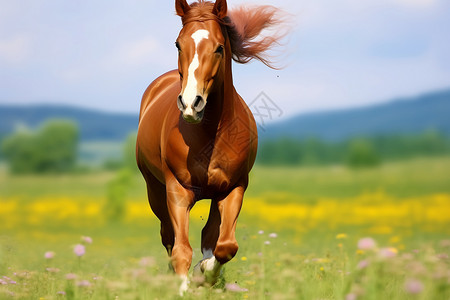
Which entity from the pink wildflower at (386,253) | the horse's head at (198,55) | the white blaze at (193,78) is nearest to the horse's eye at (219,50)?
the horse's head at (198,55)

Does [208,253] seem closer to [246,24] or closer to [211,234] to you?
[211,234]

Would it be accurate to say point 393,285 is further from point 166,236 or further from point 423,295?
point 166,236

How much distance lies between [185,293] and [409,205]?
15850 mm

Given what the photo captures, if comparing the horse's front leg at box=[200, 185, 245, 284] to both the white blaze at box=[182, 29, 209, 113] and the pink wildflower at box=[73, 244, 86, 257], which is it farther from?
the pink wildflower at box=[73, 244, 86, 257]

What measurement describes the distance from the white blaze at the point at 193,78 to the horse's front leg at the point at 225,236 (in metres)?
1.25

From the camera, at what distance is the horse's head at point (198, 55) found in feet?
13.3

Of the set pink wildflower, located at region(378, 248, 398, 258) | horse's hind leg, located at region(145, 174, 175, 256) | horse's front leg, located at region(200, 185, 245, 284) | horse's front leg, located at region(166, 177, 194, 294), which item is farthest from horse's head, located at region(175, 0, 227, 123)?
horse's hind leg, located at region(145, 174, 175, 256)

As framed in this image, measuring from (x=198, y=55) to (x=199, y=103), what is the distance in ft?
1.36

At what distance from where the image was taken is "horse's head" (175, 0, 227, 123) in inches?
160

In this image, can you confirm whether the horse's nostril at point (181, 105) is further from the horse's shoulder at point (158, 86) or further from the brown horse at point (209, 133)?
the horse's shoulder at point (158, 86)

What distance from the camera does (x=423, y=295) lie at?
264 centimetres

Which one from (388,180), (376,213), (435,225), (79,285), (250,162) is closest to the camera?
(79,285)

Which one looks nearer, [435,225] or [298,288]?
[298,288]

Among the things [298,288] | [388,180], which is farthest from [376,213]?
[298,288]
